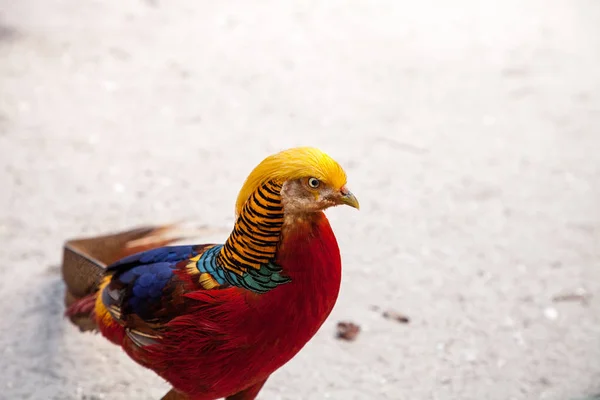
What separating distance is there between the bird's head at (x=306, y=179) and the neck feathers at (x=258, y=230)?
2cm

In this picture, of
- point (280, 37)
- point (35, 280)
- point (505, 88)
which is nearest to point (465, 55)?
point (505, 88)

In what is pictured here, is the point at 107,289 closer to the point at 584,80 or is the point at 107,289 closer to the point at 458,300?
the point at 458,300

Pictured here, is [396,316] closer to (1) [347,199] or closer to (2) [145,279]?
(2) [145,279]

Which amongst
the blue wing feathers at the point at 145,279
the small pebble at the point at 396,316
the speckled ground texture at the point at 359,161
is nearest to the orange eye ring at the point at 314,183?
the blue wing feathers at the point at 145,279

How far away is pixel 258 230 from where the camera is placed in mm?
2158

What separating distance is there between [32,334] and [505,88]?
162 inches

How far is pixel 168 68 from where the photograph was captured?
5.93 metres

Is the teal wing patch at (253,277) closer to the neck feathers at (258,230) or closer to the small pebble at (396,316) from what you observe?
the neck feathers at (258,230)

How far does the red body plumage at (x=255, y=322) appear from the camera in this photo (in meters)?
2.21

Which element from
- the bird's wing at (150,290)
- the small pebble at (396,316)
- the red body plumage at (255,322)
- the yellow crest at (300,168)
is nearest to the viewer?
the yellow crest at (300,168)

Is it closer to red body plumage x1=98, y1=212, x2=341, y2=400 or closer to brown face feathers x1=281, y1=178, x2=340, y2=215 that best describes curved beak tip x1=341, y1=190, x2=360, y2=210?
brown face feathers x1=281, y1=178, x2=340, y2=215

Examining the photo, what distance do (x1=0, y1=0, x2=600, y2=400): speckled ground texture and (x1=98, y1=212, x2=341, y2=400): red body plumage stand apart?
0.74m

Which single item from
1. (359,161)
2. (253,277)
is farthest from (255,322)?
(359,161)

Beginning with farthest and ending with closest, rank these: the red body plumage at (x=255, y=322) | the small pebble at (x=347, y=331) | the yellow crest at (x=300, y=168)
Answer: the small pebble at (x=347, y=331) < the red body plumage at (x=255, y=322) < the yellow crest at (x=300, y=168)
